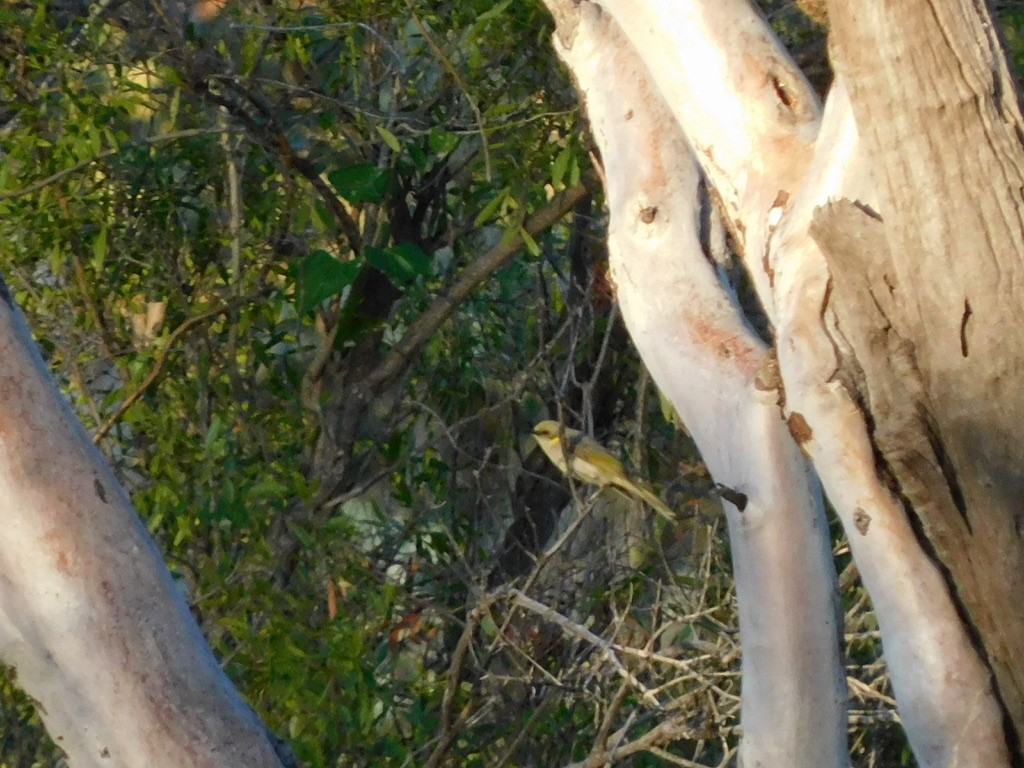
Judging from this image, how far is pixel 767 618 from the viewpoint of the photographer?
63.7 inches

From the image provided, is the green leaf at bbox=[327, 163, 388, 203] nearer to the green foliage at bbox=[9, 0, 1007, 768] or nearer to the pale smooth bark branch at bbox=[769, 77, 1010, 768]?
the green foliage at bbox=[9, 0, 1007, 768]

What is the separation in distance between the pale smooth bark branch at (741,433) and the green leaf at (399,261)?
168 centimetres

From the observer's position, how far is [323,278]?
3.56 meters

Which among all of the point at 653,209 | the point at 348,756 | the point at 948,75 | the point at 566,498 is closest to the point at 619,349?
the point at 566,498

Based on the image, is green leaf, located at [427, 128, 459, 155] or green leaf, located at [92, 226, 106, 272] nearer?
green leaf, located at [427, 128, 459, 155]

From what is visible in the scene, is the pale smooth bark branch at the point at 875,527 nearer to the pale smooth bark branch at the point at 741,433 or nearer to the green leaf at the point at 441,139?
the pale smooth bark branch at the point at 741,433

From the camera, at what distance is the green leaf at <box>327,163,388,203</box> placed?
373 cm

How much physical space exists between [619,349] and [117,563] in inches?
106

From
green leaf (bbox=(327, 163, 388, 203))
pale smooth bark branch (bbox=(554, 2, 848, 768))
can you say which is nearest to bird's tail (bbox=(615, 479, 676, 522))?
green leaf (bbox=(327, 163, 388, 203))

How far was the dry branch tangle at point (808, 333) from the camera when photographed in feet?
4.51

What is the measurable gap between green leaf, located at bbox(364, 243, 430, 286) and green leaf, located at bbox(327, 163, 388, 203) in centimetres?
17

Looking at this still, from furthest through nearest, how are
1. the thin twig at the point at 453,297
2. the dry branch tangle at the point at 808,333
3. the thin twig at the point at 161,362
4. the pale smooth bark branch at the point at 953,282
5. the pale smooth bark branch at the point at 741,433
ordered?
the thin twig at the point at 453,297
the thin twig at the point at 161,362
the pale smooth bark branch at the point at 741,433
the dry branch tangle at the point at 808,333
the pale smooth bark branch at the point at 953,282

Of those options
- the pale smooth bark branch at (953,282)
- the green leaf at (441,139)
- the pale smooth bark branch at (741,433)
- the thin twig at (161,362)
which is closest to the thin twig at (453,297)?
the green leaf at (441,139)

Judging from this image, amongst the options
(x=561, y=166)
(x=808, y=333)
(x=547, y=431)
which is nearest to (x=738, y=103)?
(x=808, y=333)
